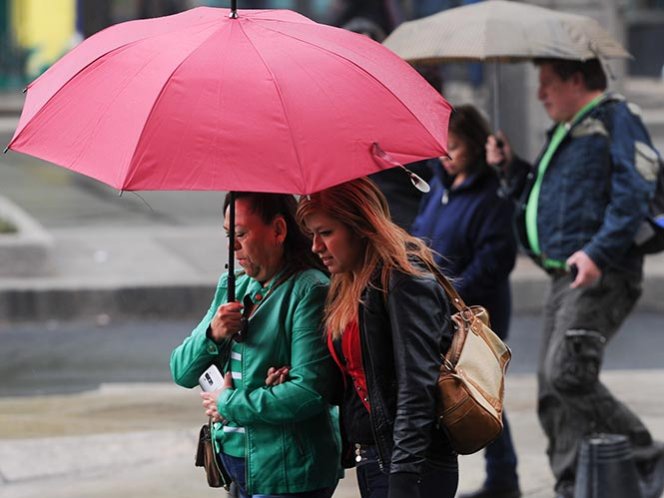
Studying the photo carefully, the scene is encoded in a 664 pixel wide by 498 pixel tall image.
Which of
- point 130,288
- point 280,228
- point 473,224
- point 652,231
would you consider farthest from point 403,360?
point 130,288

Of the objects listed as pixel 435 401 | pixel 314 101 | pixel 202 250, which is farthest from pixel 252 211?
pixel 202 250

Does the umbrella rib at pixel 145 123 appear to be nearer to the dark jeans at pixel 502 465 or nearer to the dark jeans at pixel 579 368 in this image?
the dark jeans at pixel 579 368

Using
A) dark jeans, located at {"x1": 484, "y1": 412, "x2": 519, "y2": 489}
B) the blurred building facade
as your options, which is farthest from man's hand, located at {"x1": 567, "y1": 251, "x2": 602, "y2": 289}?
the blurred building facade

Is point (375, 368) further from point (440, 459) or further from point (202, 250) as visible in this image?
point (202, 250)

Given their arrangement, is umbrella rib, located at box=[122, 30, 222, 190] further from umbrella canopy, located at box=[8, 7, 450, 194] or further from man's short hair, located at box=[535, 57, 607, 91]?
man's short hair, located at box=[535, 57, 607, 91]

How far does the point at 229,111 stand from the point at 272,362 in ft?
2.53

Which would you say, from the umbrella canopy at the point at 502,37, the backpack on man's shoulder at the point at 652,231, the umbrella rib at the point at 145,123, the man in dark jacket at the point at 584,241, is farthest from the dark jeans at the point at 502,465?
the umbrella rib at the point at 145,123

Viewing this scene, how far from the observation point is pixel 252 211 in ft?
13.0

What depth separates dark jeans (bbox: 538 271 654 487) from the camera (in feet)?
18.8

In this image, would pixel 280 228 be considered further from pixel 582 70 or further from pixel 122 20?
pixel 122 20

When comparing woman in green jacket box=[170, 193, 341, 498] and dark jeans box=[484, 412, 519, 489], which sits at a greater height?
woman in green jacket box=[170, 193, 341, 498]

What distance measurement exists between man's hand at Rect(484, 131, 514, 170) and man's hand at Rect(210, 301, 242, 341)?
2.45 metres

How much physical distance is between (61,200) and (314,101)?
13.0 metres

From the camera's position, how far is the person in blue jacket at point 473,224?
6.03 meters
